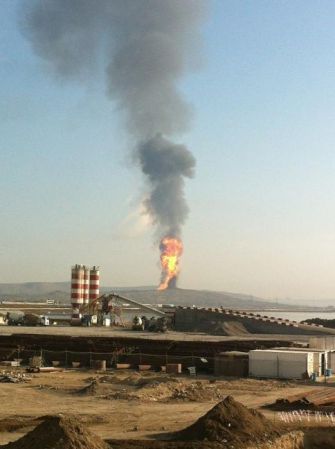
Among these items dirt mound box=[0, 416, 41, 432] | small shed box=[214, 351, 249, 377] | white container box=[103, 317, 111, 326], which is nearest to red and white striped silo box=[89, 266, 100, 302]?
white container box=[103, 317, 111, 326]

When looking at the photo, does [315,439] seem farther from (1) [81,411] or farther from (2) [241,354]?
(2) [241,354]

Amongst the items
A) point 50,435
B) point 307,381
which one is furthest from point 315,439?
point 307,381

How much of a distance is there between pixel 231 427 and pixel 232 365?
22.4m

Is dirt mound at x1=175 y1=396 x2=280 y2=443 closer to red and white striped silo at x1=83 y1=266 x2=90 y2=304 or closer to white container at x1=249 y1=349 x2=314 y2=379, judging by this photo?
white container at x1=249 y1=349 x2=314 y2=379

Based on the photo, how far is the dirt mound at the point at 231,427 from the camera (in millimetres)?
22562

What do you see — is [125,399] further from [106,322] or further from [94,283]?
[94,283]

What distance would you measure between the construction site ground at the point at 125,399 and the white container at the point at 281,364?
158 cm

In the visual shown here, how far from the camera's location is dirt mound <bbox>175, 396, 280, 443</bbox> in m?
22.6

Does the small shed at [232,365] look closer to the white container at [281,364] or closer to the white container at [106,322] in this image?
the white container at [281,364]

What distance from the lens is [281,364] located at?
43.7 metres

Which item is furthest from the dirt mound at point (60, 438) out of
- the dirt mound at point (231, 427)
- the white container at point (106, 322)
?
the white container at point (106, 322)

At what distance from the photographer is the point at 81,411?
30734mm

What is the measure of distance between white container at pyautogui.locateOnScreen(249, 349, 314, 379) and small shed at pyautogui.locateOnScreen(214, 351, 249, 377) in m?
0.73

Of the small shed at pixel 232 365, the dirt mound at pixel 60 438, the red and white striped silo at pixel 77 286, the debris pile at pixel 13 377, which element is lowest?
the debris pile at pixel 13 377
